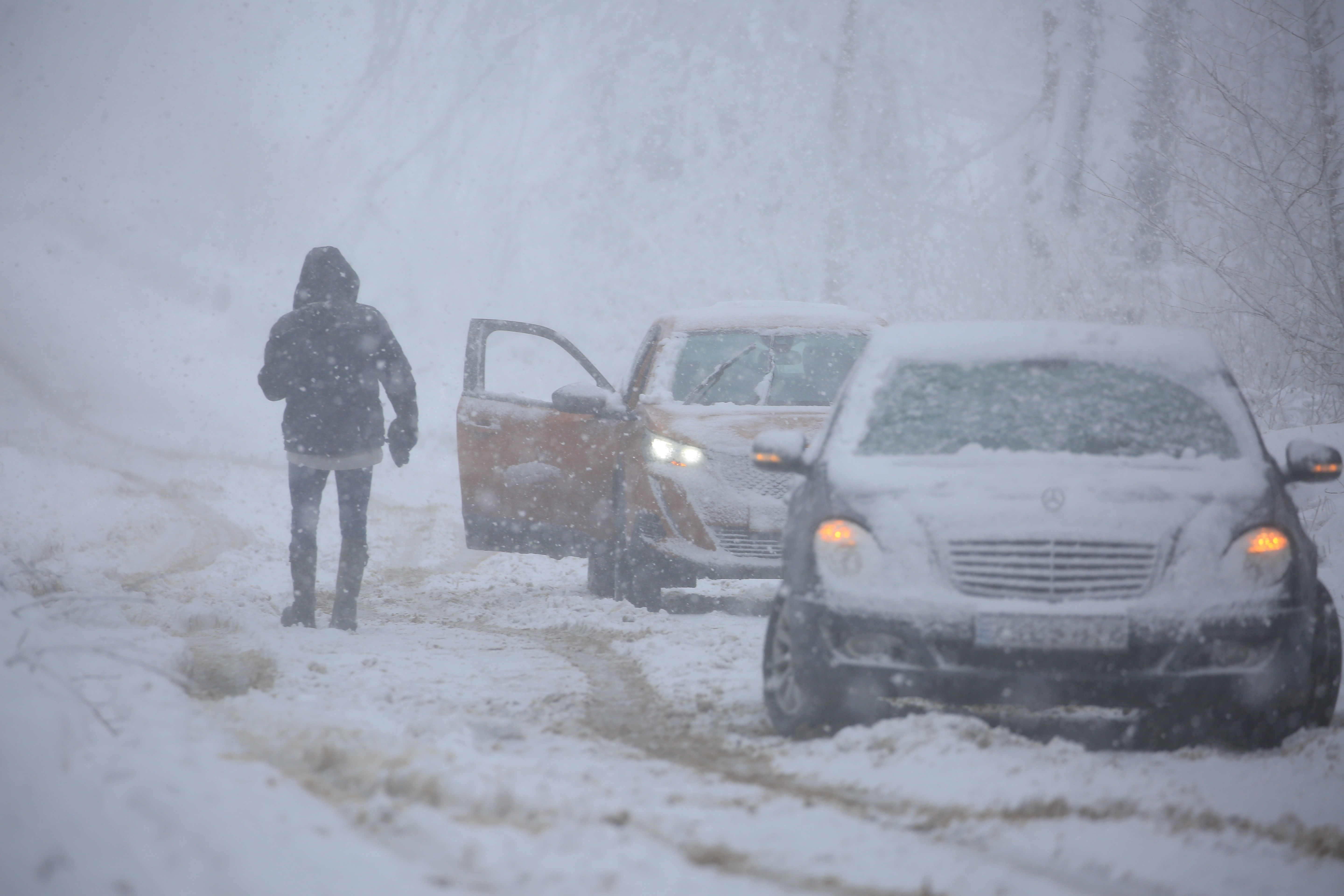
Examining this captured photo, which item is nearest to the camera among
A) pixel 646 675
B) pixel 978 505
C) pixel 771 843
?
pixel 771 843

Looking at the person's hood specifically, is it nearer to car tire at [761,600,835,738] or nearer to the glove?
the glove

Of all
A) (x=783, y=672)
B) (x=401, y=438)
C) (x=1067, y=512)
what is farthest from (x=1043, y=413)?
(x=401, y=438)

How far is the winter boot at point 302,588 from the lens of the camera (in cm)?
630

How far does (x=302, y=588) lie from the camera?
6.29 m

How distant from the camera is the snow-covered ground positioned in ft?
7.58

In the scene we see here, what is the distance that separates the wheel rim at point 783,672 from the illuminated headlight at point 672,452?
2.53 m

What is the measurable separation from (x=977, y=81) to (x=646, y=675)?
29.5 m

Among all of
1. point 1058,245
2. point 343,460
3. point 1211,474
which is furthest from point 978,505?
point 1058,245

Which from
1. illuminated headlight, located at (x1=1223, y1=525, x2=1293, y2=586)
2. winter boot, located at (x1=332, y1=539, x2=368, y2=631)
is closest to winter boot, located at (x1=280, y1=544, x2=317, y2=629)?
winter boot, located at (x1=332, y1=539, x2=368, y2=631)

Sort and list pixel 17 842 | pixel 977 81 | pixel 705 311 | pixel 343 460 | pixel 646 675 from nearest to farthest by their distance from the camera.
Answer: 1. pixel 17 842
2. pixel 646 675
3. pixel 343 460
4. pixel 705 311
5. pixel 977 81

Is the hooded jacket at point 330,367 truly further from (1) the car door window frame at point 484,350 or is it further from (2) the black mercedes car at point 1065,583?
(2) the black mercedes car at point 1065,583

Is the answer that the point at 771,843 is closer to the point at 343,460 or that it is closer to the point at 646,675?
the point at 646,675

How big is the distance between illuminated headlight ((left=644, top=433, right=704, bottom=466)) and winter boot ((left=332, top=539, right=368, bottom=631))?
5.71 feet

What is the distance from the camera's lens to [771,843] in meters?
2.63
